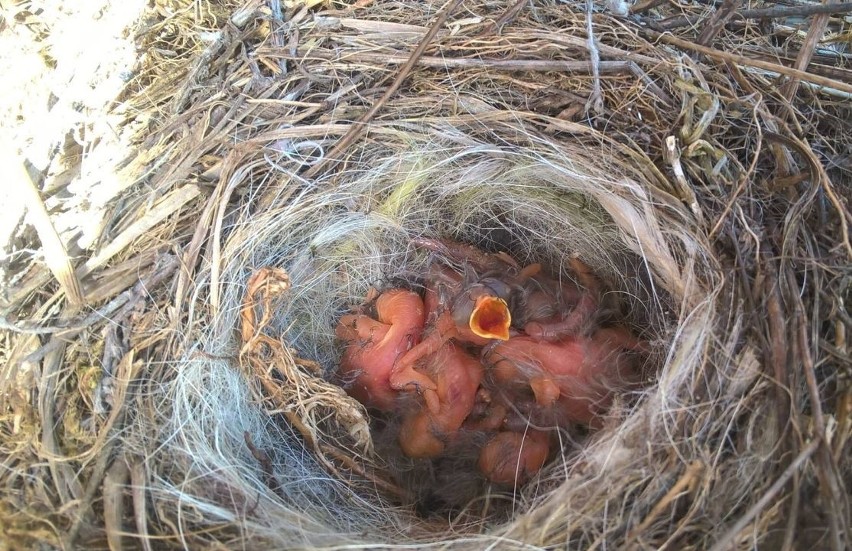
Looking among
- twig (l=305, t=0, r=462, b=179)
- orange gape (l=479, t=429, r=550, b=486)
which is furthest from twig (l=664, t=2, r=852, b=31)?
orange gape (l=479, t=429, r=550, b=486)

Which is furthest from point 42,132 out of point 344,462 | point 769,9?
point 769,9

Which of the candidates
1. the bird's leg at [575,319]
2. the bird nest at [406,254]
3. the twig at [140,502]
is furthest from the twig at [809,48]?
the twig at [140,502]

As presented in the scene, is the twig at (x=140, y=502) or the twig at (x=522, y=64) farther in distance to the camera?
the twig at (x=522, y=64)

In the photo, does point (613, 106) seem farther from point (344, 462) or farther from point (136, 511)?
point (136, 511)

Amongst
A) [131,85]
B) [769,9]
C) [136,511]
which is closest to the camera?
[136,511]

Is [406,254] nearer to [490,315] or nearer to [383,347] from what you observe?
[383,347]

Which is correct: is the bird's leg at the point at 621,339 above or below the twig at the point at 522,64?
below

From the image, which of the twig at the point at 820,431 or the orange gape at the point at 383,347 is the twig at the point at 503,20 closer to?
the orange gape at the point at 383,347
